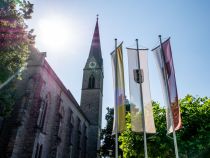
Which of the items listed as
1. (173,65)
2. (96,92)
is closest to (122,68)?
(173,65)

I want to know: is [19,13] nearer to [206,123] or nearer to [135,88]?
[135,88]

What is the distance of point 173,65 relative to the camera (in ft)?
37.9

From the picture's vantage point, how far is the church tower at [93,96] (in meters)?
38.1

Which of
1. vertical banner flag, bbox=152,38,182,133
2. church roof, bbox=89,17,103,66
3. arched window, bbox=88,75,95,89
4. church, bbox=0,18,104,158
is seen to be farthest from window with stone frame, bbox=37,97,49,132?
church roof, bbox=89,17,103,66

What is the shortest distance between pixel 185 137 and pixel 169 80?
6721 millimetres

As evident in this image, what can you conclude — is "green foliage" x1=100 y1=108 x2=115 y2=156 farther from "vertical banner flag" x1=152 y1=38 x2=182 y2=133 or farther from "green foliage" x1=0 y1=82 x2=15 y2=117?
"vertical banner flag" x1=152 y1=38 x2=182 y2=133

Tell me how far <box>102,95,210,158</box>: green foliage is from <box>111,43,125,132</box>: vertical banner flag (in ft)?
20.8

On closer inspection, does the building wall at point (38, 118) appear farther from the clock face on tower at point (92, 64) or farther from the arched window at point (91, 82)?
the clock face on tower at point (92, 64)

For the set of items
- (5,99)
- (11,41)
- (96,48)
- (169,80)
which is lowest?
(5,99)

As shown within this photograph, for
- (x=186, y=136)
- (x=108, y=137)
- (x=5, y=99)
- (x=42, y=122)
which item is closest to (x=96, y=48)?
(x=108, y=137)

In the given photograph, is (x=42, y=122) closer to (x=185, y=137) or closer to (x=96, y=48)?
(x=185, y=137)

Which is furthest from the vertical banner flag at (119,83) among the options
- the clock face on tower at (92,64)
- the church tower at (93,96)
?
the clock face on tower at (92,64)

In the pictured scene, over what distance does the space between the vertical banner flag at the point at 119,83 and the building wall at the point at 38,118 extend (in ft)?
27.7

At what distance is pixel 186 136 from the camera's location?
51.8ft
